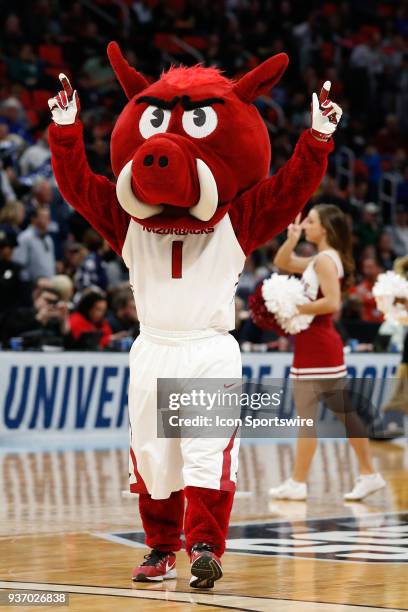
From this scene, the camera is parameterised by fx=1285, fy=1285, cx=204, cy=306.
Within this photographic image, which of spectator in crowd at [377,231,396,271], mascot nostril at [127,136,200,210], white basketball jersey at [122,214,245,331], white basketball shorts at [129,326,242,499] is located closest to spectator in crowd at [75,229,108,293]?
spectator in crowd at [377,231,396,271]

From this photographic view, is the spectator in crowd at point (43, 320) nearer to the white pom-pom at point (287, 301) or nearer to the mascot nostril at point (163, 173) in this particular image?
the white pom-pom at point (287, 301)

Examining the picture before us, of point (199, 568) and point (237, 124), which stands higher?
point (237, 124)

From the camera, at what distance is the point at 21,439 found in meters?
10.2

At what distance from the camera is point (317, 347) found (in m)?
7.57

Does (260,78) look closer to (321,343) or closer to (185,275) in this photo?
(185,275)

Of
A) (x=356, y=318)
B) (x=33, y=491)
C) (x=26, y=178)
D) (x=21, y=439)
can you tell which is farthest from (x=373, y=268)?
(x=33, y=491)

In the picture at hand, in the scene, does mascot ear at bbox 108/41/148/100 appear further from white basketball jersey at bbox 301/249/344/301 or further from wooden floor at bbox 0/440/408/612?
white basketball jersey at bbox 301/249/344/301

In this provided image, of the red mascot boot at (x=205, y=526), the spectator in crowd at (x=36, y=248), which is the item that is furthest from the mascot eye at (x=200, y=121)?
the spectator in crowd at (x=36, y=248)

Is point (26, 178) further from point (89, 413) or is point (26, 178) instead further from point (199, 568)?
point (199, 568)

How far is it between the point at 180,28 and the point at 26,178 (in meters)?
5.90

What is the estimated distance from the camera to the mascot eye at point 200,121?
4883 millimetres

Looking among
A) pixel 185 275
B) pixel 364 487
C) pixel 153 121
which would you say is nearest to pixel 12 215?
pixel 364 487

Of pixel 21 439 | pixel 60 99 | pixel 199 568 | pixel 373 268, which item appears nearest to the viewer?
pixel 199 568

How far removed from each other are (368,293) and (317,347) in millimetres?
6133
